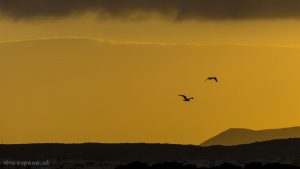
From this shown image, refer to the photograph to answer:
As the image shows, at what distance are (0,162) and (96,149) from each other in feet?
116

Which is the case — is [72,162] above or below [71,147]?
below

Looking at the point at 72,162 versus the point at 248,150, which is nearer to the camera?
the point at 72,162

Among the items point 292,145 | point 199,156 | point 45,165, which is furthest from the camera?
point 292,145

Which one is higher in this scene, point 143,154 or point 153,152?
point 153,152

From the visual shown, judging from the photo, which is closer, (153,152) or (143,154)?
(143,154)

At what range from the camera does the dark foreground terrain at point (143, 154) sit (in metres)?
144

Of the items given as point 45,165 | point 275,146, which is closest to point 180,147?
point 275,146

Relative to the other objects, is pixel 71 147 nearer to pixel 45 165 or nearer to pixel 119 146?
pixel 119 146

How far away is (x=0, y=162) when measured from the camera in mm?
139625

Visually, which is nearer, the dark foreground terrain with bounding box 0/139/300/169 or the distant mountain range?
the dark foreground terrain with bounding box 0/139/300/169

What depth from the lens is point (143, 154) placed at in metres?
164

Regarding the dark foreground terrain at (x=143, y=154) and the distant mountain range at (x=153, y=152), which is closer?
the dark foreground terrain at (x=143, y=154)

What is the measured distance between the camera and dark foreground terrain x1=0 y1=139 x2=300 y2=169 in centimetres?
14375

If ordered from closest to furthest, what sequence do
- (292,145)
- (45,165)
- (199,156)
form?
1. (45,165)
2. (199,156)
3. (292,145)
